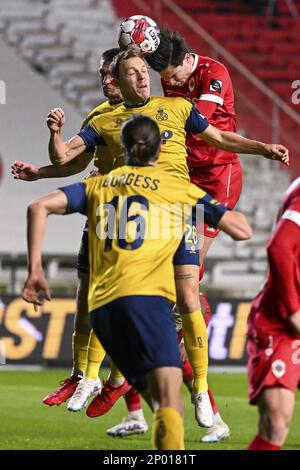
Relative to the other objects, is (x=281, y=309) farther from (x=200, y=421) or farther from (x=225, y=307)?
(x=225, y=307)

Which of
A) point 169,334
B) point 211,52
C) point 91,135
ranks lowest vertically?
point 169,334

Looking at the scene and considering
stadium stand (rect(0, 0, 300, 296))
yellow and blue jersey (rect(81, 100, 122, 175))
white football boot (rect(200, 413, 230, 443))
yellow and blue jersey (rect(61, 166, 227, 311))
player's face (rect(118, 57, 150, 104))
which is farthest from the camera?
stadium stand (rect(0, 0, 300, 296))

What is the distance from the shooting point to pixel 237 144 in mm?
7504

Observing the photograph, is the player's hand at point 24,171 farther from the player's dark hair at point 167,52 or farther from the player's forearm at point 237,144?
the player's forearm at point 237,144

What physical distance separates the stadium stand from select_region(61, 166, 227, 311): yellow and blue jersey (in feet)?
39.5

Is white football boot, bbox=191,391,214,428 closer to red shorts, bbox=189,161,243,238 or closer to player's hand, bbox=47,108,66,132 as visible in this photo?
red shorts, bbox=189,161,243,238

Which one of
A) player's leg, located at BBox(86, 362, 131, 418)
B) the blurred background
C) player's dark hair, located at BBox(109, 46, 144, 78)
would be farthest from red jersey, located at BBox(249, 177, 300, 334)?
the blurred background

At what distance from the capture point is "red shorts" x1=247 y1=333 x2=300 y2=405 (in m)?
5.62

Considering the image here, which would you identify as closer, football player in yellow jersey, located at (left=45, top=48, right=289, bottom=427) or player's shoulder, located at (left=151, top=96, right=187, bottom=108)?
football player in yellow jersey, located at (left=45, top=48, right=289, bottom=427)

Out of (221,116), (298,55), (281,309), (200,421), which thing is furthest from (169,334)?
(298,55)

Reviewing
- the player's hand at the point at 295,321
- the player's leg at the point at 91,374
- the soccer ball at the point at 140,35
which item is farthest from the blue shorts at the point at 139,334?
the soccer ball at the point at 140,35

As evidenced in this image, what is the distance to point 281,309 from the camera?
5688 mm

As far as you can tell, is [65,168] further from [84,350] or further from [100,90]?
[100,90]

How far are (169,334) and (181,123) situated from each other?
7.08ft
